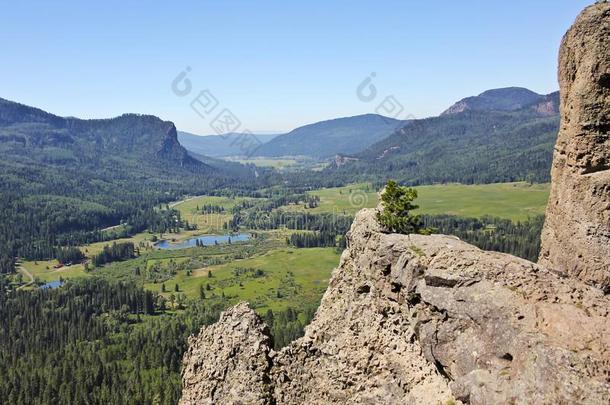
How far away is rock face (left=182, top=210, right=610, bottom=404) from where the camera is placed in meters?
19.6

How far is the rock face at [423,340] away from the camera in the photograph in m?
19.6

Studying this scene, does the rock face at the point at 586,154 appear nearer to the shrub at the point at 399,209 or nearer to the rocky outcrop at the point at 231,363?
the shrub at the point at 399,209

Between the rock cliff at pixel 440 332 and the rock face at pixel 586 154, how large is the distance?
0.36 feet

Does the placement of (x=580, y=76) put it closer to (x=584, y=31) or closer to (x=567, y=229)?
(x=584, y=31)

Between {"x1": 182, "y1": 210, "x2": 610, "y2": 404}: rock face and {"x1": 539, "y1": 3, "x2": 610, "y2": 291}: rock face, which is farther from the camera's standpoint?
{"x1": 539, "y1": 3, "x2": 610, "y2": 291}: rock face

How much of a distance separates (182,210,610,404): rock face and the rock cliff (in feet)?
0.18

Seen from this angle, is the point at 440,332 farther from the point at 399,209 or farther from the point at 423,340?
the point at 399,209

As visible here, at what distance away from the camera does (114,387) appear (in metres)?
117

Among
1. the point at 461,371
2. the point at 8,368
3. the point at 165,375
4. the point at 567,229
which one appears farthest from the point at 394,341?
the point at 8,368

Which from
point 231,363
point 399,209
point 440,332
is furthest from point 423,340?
point 399,209

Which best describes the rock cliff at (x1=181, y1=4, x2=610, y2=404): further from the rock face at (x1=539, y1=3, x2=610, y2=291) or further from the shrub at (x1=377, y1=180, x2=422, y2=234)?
the shrub at (x1=377, y1=180, x2=422, y2=234)

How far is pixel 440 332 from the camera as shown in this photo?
24.3m

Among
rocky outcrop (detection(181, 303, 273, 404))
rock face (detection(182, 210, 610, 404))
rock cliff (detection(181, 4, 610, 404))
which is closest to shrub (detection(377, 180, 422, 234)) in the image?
rock cliff (detection(181, 4, 610, 404))

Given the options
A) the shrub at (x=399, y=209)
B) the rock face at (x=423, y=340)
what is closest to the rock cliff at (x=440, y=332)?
the rock face at (x=423, y=340)
